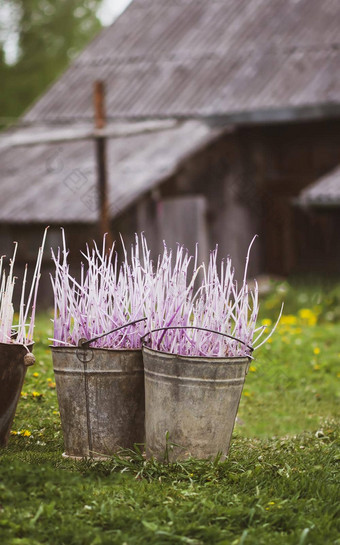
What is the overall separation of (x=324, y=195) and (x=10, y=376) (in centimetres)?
899

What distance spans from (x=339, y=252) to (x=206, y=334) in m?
10.6

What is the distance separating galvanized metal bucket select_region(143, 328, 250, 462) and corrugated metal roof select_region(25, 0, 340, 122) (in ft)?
34.9

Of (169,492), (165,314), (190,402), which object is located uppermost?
(165,314)

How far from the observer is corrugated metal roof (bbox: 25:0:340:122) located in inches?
584

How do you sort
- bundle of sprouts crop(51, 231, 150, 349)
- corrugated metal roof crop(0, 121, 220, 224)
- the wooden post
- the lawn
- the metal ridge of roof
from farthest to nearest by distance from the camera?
the metal ridge of roof, corrugated metal roof crop(0, 121, 220, 224), the wooden post, bundle of sprouts crop(51, 231, 150, 349), the lawn

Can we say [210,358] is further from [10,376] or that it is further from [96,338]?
[10,376]

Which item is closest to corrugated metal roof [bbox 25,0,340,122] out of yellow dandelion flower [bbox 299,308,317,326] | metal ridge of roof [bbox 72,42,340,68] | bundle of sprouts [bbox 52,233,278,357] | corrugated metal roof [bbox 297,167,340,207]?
metal ridge of roof [bbox 72,42,340,68]

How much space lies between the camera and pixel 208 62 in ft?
53.0

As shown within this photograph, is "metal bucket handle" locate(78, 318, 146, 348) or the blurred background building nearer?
"metal bucket handle" locate(78, 318, 146, 348)

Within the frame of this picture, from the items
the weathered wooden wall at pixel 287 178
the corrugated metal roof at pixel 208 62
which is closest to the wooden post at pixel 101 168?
the corrugated metal roof at pixel 208 62

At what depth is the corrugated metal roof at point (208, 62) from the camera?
14844 mm

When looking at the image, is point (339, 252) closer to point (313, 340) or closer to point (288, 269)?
point (288, 269)

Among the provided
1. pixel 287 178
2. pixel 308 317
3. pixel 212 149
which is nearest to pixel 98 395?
pixel 308 317

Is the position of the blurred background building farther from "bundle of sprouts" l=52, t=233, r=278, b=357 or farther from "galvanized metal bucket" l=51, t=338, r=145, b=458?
"galvanized metal bucket" l=51, t=338, r=145, b=458
